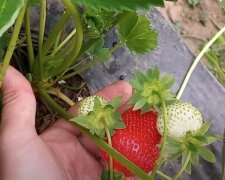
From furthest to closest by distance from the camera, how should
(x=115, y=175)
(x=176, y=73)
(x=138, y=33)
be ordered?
(x=176, y=73) → (x=138, y=33) → (x=115, y=175)

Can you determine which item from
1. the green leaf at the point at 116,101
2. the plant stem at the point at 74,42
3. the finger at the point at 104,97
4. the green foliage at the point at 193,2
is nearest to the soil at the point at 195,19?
the green foliage at the point at 193,2

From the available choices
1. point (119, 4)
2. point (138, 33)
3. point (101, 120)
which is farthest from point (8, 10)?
point (138, 33)

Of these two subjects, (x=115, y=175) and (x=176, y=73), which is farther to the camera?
(x=176, y=73)

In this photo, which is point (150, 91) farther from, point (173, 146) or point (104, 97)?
point (104, 97)

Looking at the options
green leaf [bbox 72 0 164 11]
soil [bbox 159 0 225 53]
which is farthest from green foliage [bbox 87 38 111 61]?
soil [bbox 159 0 225 53]

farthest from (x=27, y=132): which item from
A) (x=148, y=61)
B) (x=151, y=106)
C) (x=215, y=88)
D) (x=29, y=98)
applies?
(x=215, y=88)

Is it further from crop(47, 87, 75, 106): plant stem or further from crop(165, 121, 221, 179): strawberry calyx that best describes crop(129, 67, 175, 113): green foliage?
crop(47, 87, 75, 106): plant stem
